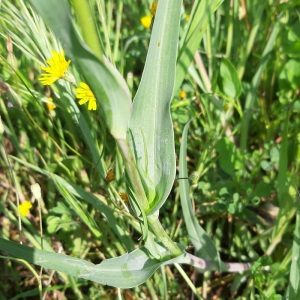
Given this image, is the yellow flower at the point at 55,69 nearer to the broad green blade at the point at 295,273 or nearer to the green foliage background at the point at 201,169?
the green foliage background at the point at 201,169

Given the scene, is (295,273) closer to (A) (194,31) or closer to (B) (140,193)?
(B) (140,193)

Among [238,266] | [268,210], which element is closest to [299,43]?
[268,210]

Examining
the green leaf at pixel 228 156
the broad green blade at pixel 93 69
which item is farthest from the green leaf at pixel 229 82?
the broad green blade at pixel 93 69

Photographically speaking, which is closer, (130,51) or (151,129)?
(151,129)

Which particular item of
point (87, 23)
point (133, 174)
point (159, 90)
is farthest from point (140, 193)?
point (87, 23)

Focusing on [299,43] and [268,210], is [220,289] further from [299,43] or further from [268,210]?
[299,43]

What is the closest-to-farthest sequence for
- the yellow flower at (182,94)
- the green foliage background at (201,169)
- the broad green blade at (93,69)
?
the broad green blade at (93,69) → the green foliage background at (201,169) → the yellow flower at (182,94)
